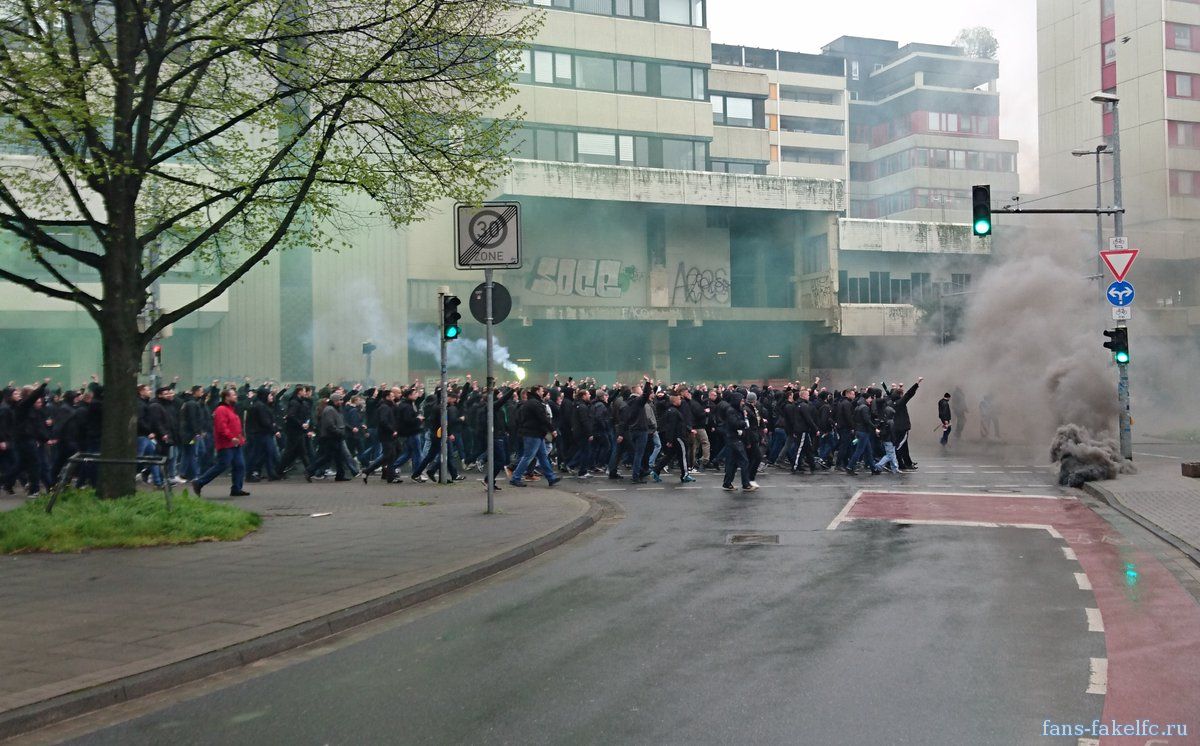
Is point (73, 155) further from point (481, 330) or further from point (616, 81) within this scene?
point (616, 81)

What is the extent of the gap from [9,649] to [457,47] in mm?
8523

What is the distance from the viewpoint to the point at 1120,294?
1952cm

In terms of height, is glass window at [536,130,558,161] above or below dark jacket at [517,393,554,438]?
above

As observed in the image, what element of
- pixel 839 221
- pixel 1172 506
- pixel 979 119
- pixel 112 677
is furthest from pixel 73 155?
pixel 979 119

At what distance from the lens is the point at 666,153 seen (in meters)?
44.2

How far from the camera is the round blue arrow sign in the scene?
19453mm

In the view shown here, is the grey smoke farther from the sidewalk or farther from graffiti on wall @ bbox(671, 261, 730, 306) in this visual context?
graffiti on wall @ bbox(671, 261, 730, 306)

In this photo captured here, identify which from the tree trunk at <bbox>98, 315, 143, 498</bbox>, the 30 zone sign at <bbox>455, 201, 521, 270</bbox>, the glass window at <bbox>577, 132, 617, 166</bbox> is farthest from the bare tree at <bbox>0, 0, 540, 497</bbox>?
the glass window at <bbox>577, 132, 617, 166</bbox>

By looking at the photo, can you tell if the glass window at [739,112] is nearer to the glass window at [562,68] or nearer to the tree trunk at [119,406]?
the glass window at [562,68]

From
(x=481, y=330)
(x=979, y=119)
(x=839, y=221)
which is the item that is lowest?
(x=481, y=330)

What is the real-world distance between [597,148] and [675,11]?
745cm

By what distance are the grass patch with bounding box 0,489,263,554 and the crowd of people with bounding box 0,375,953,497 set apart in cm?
333

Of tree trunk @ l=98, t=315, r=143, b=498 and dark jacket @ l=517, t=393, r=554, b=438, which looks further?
dark jacket @ l=517, t=393, r=554, b=438

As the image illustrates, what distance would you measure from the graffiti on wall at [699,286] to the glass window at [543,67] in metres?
10.3
